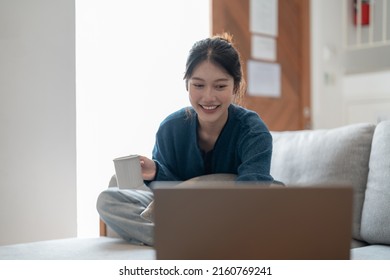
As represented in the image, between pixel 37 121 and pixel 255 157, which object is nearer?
pixel 255 157

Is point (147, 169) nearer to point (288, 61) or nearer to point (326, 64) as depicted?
point (288, 61)

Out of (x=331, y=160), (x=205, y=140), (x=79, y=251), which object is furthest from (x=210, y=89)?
(x=79, y=251)

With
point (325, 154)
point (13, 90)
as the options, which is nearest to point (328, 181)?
point (325, 154)

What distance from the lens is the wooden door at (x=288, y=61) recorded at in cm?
266

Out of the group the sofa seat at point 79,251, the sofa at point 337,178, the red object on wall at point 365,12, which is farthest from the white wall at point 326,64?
the sofa seat at point 79,251

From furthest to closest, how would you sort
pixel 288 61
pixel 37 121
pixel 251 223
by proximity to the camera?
pixel 288 61, pixel 37 121, pixel 251 223

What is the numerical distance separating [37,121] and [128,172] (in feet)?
2.33

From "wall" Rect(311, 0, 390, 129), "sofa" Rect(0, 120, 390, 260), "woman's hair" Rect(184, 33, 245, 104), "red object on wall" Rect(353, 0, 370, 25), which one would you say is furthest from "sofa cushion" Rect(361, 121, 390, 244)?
"red object on wall" Rect(353, 0, 370, 25)

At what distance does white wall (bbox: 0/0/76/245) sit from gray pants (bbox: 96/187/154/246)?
0.40 m

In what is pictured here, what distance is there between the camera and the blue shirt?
123 centimetres

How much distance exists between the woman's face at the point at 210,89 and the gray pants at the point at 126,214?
1.07 feet

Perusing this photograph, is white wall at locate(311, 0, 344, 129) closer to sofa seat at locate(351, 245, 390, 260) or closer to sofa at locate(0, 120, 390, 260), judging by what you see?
sofa at locate(0, 120, 390, 260)

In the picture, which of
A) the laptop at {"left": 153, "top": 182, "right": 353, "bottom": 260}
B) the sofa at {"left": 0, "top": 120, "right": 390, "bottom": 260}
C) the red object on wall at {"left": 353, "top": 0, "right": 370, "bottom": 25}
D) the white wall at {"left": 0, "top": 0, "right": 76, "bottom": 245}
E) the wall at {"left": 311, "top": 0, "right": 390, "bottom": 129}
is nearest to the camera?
the laptop at {"left": 153, "top": 182, "right": 353, "bottom": 260}

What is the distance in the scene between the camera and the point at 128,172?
1093mm
